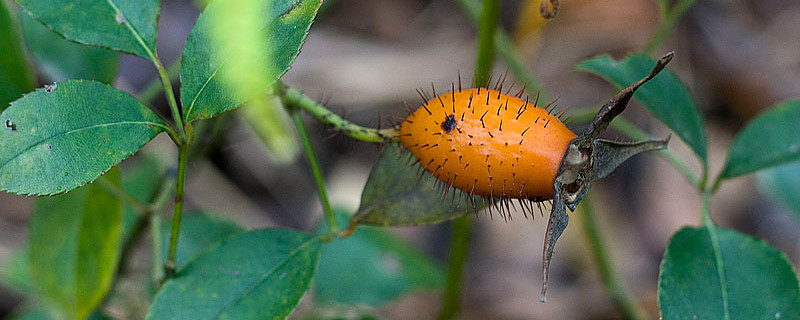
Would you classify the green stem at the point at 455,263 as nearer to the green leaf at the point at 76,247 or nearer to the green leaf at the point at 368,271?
the green leaf at the point at 368,271

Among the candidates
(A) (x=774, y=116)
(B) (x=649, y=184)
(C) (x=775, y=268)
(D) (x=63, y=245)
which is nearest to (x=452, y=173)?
(C) (x=775, y=268)

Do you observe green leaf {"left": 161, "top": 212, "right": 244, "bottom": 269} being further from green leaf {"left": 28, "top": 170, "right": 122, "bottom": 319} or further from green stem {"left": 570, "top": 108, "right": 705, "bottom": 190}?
green stem {"left": 570, "top": 108, "right": 705, "bottom": 190}

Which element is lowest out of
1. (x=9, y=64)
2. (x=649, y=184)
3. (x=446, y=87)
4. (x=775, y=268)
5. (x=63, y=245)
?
(x=63, y=245)

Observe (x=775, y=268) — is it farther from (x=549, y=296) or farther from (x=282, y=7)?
(x=549, y=296)

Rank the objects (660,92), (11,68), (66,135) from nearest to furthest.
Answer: (66,135) < (660,92) < (11,68)

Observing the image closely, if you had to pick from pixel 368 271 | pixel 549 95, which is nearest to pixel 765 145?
pixel 368 271

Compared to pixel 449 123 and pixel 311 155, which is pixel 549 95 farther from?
pixel 449 123
